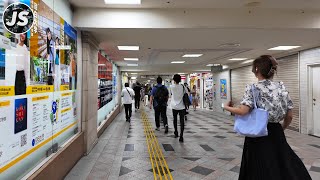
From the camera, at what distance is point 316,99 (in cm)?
770

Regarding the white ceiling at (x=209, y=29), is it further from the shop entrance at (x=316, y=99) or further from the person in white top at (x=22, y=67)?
the person in white top at (x=22, y=67)

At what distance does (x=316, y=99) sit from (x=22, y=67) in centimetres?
782

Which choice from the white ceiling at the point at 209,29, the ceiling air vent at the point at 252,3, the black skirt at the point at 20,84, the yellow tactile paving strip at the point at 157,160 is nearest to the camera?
the black skirt at the point at 20,84

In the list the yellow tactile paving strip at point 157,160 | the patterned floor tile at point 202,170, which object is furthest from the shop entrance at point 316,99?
the patterned floor tile at point 202,170

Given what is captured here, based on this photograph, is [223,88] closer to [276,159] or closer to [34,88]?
[276,159]

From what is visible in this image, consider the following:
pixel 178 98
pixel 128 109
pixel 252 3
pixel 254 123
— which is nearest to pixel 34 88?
pixel 254 123

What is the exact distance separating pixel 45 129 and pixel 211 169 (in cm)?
263

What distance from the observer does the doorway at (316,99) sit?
760 cm

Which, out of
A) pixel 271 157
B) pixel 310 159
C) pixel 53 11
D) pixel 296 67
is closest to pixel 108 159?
pixel 53 11

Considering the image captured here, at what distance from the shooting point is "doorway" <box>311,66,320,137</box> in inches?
299

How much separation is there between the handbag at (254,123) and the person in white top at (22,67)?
2.13 meters

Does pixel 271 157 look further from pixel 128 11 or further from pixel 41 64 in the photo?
pixel 128 11

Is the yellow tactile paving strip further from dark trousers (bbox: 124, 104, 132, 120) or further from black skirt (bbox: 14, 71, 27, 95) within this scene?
dark trousers (bbox: 124, 104, 132, 120)

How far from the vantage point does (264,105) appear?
91.7 inches
